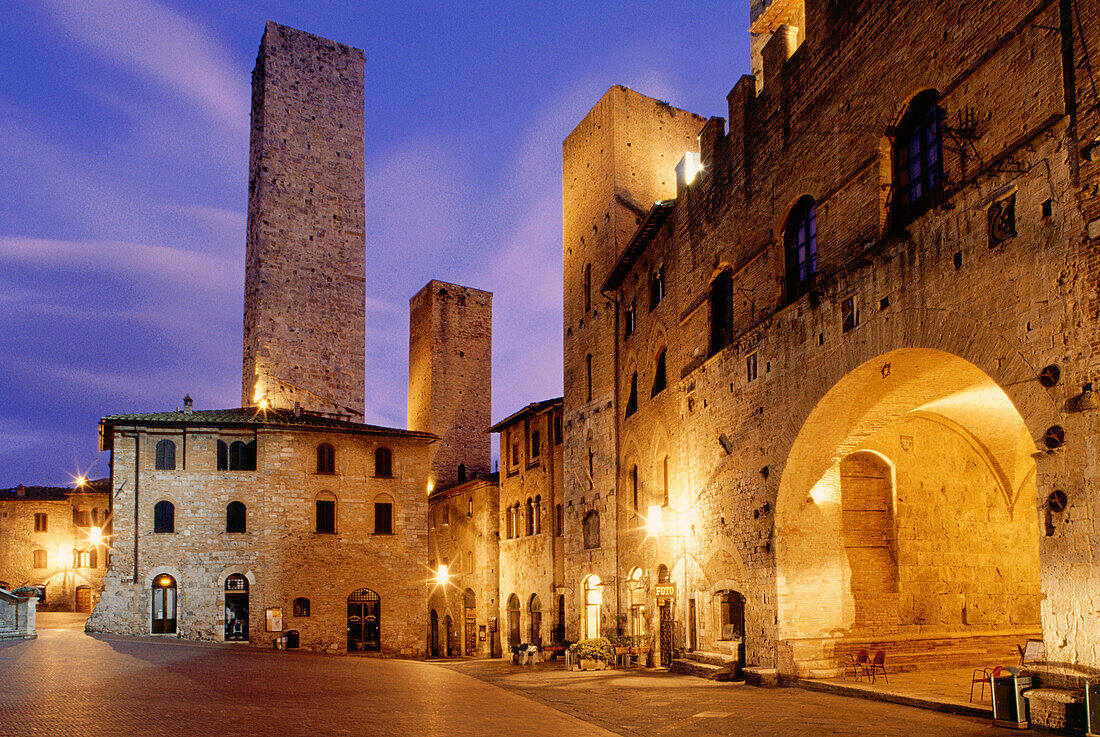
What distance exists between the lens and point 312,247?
36906mm

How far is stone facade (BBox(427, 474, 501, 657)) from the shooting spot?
118ft

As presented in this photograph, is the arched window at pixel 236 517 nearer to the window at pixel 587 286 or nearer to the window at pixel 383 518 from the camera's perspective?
the window at pixel 383 518

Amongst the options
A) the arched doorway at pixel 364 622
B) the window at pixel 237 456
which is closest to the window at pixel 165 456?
A: the window at pixel 237 456

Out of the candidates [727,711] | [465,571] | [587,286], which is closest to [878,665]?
[727,711]

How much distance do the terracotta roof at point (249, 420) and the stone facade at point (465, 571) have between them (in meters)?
5.12

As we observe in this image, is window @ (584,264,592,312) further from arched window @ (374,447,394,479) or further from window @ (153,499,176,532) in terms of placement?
window @ (153,499,176,532)

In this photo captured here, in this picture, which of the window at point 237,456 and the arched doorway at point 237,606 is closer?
the arched doorway at point 237,606

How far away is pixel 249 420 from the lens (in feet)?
104

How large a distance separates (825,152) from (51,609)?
4830 cm

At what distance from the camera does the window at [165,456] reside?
1190 inches

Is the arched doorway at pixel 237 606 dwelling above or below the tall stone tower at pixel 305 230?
below

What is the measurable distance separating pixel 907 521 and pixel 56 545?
46566 mm

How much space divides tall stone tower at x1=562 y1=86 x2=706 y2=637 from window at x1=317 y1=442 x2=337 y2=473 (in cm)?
907

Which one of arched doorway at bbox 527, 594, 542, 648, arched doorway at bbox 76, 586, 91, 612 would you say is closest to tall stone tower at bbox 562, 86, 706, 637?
arched doorway at bbox 527, 594, 542, 648
